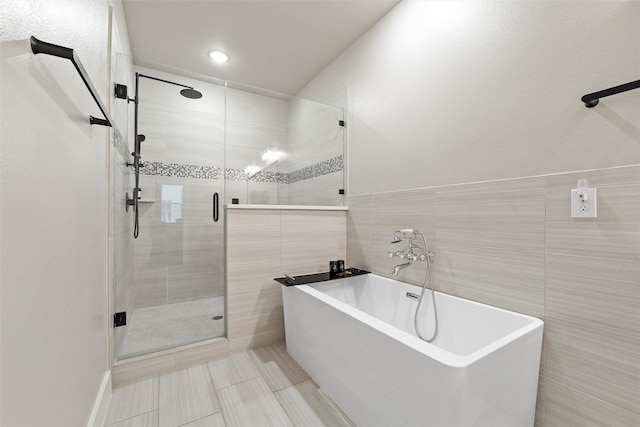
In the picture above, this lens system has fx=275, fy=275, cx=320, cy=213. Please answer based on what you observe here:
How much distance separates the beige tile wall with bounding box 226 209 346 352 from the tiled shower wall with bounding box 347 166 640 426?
110cm

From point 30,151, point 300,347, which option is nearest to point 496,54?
point 30,151

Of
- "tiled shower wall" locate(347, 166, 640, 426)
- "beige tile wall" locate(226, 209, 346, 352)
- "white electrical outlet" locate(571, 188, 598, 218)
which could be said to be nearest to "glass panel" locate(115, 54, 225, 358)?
"beige tile wall" locate(226, 209, 346, 352)

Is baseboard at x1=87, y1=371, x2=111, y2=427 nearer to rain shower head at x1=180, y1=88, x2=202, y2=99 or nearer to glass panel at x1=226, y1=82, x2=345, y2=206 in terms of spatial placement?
glass panel at x1=226, y1=82, x2=345, y2=206

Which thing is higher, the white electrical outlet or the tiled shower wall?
the white electrical outlet

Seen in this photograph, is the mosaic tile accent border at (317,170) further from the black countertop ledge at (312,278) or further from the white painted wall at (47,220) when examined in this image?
the white painted wall at (47,220)

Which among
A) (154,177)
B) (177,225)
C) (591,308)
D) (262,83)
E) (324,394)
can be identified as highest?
(262,83)

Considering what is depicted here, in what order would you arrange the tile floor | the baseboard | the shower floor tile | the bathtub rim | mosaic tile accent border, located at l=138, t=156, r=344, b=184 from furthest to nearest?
mosaic tile accent border, located at l=138, t=156, r=344, b=184 < the shower floor tile < the tile floor < the baseboard < the bathtub rim

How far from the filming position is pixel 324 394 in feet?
5.16

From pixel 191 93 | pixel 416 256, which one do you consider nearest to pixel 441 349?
pixel 416 256

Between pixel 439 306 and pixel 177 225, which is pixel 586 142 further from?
pixel 177 225

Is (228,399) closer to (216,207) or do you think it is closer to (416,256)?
(216,207)

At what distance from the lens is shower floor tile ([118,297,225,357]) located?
188 centimetres

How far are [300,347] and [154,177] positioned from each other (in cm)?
170

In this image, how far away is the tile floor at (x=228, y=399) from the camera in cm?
138
